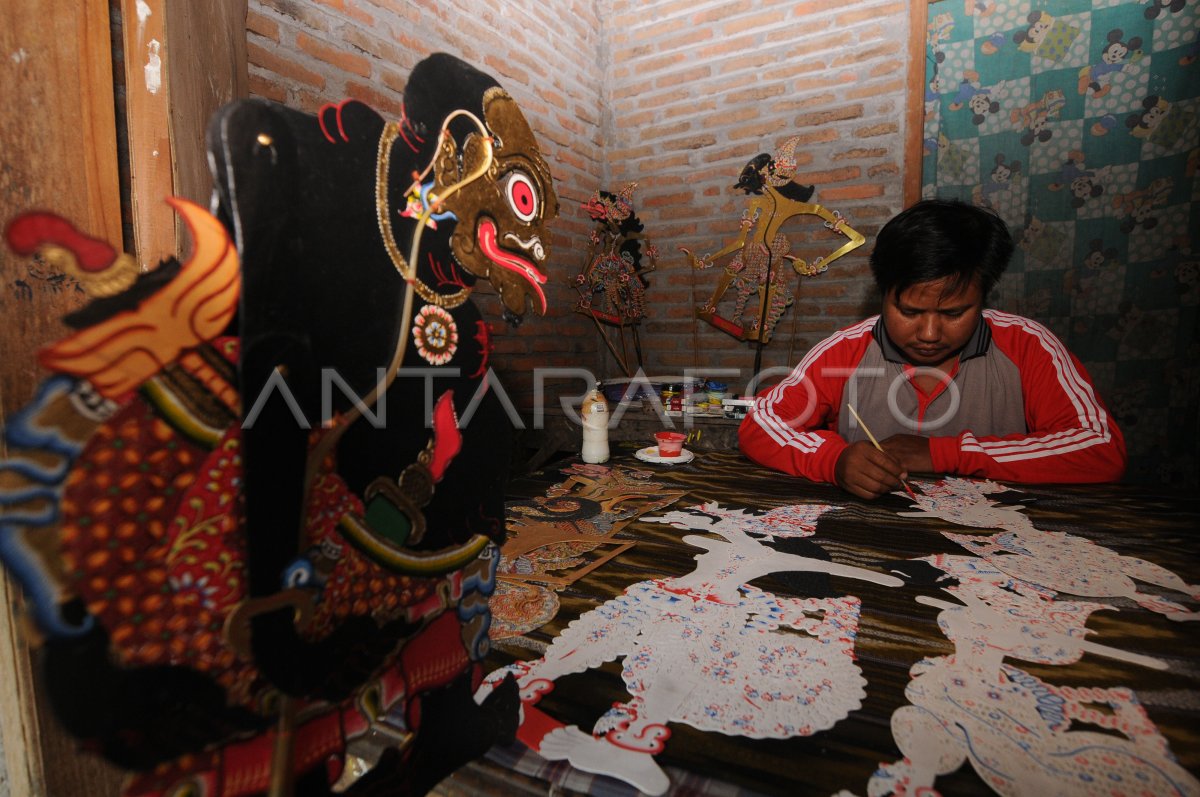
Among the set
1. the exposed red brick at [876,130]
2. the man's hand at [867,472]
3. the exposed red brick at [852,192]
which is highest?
the exposed red brick at [876,130]

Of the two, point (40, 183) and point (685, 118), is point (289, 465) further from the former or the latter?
point (685, 118)

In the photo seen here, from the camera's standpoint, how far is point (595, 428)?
1.78m

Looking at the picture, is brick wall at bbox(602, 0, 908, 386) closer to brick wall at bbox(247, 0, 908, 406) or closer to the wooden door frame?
brick wall at bbox(247, 0, 908, 406)

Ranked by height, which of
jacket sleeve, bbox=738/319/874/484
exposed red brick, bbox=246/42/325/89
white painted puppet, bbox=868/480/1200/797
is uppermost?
exposed red brick, bbox=246/42/325/89

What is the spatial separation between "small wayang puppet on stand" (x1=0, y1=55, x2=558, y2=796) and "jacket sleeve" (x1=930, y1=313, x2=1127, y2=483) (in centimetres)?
145

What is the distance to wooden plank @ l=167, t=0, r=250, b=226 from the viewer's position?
1.16 m

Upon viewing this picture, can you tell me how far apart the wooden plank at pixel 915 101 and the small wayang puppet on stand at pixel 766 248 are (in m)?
0.37

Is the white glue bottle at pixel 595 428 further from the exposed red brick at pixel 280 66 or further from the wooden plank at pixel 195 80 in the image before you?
the exposed red brick at pixel 280 66

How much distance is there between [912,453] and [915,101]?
2274mm

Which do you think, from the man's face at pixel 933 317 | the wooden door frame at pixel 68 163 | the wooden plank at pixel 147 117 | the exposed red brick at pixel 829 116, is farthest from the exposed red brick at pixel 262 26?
the exposed red brick at pixel 829 116

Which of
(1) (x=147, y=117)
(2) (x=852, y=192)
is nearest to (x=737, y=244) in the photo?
(2) (x=852, y=192)

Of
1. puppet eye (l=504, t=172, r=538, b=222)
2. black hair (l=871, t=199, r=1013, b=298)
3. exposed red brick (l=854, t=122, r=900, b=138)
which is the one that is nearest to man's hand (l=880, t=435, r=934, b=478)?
black hair (l=871, t=199, r=1013, b=298)

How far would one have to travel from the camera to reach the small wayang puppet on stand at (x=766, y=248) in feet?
10.7

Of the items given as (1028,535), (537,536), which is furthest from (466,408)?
(1028,535)
